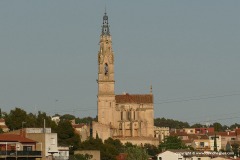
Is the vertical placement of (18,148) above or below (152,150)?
below

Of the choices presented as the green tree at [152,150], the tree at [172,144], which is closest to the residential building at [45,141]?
the green tree at [152,150]

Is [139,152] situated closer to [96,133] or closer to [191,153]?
[191,153]

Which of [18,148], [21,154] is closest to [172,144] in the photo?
[18,148]

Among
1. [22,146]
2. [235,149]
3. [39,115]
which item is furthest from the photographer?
[235,149]

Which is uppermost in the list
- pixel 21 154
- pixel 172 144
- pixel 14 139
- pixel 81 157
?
pixel 172 144

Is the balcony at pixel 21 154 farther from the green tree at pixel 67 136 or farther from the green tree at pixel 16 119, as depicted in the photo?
the green tree at pixel 16 119

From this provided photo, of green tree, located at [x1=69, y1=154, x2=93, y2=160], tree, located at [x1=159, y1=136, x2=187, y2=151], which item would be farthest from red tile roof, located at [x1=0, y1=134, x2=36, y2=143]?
tree, located at [x1=159, y1=136, x2=187, y2=151]

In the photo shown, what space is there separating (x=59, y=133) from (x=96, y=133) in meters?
59.6

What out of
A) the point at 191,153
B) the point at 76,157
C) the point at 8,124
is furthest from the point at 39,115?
the point at 76,157

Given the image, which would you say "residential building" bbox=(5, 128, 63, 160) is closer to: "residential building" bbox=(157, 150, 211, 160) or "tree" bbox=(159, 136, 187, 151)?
"residential building" bbox=(157, 150, 211, 160)

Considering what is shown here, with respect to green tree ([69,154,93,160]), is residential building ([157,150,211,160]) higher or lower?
→ higher

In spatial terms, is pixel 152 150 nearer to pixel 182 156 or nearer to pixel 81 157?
pixel 182 156

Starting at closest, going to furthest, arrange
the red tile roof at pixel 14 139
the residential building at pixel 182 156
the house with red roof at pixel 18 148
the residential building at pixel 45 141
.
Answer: the house with red roof at pixel 18 148
the red tile roof at pixel 14 139
the residential building at pixel 45 141
the residential building at pixel 182 156

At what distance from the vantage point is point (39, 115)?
449 ft
